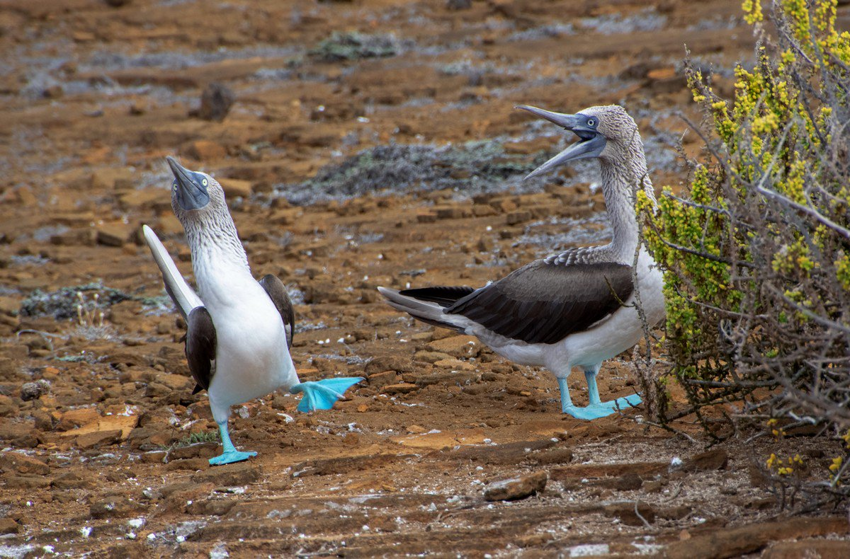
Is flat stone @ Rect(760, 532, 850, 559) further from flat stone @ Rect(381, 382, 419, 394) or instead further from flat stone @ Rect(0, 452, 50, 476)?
flat stone @ Rect(0, 452, 50, 476)

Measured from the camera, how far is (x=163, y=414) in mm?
5961

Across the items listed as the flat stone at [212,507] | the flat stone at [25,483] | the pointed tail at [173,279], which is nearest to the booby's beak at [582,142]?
the pointed tail at [173,279]

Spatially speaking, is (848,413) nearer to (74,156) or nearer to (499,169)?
(499,169)

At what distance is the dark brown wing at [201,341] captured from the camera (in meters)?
4.93

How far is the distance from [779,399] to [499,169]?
7452 mm

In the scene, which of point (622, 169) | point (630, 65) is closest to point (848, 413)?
point (622, 169)

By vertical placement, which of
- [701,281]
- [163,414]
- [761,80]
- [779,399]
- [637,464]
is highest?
[761,80]

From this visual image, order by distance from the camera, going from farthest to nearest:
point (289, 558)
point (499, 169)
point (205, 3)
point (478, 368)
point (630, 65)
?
point (205, 3)
point (630, 65)
point (499, 169)
point (478, 368)
point (289, 558)

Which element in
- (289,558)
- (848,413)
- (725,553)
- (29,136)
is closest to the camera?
(848,413)

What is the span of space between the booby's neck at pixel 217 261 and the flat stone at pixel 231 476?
31.7 inches

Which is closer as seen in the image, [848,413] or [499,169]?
[848,413]

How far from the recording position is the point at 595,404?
5.42 metres

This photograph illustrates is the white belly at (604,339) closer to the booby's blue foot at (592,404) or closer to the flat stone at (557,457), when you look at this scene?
the booby's blue foot at (592,404)

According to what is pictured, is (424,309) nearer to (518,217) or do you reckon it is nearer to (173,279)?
(173,279)
